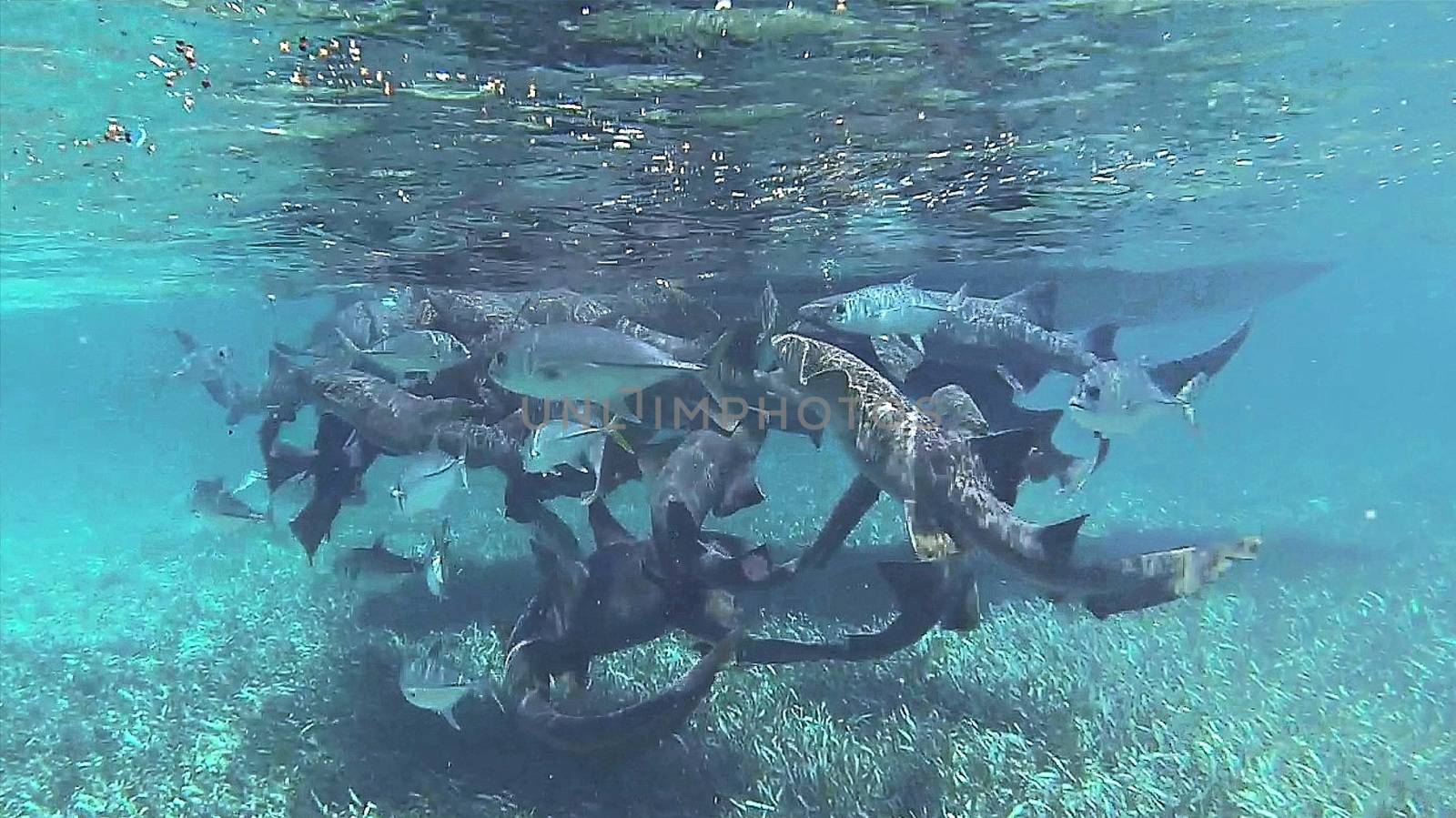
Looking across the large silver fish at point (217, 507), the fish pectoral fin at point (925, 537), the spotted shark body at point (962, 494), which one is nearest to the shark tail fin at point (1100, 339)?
the spotted shark body at point (962, 494)

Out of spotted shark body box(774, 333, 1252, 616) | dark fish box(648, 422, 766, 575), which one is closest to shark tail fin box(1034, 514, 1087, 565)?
spotted shark body box(774, 333, 1252, 616)

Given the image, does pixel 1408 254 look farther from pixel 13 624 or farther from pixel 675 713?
pixel 13 624

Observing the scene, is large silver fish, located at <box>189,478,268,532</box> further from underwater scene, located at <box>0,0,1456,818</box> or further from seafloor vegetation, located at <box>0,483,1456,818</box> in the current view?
seafloor vegetation, located at <box>0,483,1456,818</box>

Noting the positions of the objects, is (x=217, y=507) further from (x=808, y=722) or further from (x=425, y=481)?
(x=808, y=722)

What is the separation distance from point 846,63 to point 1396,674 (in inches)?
477

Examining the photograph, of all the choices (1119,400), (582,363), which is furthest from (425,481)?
(1119,400)

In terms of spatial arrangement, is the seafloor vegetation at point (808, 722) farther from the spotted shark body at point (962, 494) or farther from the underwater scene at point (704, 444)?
the spotted shark body at point (962, 494)

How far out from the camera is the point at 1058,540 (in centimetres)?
698

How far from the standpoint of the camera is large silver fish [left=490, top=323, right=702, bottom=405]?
595 cm

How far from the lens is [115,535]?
2755cm

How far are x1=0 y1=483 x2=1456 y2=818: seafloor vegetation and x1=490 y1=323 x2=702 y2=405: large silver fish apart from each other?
4277mm

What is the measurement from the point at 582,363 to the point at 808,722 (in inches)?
216

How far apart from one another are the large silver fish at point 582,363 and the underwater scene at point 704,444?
36 millimetres

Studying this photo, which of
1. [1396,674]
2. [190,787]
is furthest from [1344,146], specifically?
[190,787]
